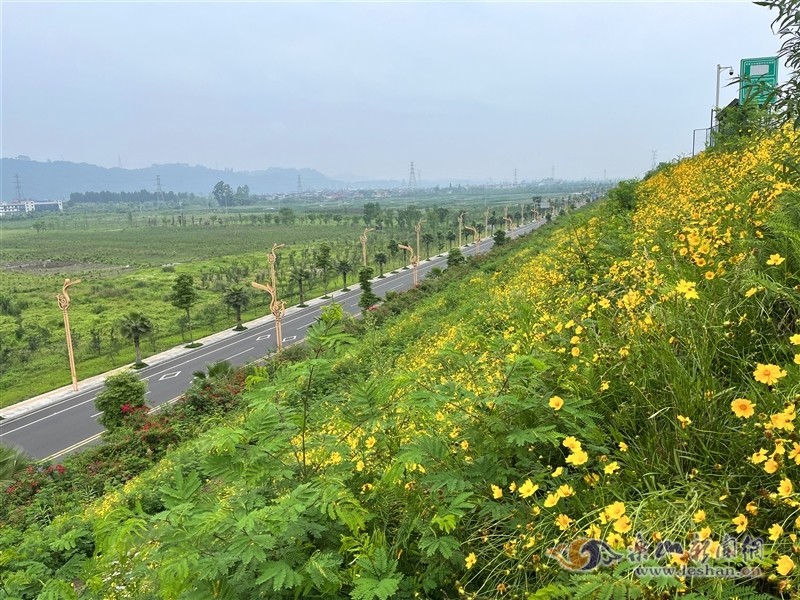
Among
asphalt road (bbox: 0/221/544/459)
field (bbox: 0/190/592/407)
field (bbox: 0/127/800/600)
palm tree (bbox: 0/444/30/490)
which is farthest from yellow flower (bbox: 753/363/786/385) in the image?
field (bbox: 0/190/592/407)

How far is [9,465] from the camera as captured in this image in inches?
376

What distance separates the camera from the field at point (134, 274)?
27.2m

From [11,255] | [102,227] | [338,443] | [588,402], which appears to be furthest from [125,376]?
[102,227]

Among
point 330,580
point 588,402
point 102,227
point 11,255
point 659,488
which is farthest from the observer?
point 102,227

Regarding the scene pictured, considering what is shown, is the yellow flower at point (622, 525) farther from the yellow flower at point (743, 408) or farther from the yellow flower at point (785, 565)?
the yellow flower at point (743, 408)

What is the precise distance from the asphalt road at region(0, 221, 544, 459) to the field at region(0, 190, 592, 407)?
9.38 feet

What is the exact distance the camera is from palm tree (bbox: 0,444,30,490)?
9391 millimetres

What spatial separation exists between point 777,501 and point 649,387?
2.43ft

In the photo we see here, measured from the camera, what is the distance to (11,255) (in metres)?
68.6

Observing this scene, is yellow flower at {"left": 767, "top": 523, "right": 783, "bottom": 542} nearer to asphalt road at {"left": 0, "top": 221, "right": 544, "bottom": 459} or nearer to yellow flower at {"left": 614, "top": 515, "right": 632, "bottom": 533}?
yellow flower at {"left": 614, "top": 515, "right": 632, "bottom": 533}

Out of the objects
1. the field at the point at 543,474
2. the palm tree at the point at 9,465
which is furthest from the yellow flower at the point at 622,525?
the palm tree at the point at 9,465

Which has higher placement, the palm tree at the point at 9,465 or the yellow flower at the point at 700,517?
the yellow flower at the point at 700,517

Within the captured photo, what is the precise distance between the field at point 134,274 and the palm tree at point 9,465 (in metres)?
13.2

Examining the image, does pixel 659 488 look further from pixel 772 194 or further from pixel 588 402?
pixel 772 194
